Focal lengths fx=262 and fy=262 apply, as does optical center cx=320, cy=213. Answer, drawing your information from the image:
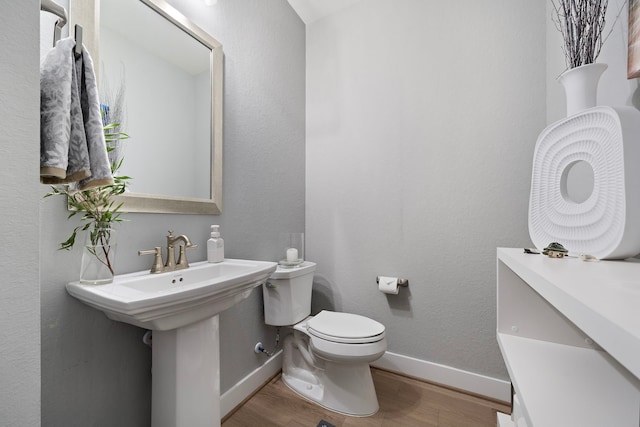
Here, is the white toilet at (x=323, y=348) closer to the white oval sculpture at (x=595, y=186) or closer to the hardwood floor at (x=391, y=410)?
the hardwood floor at (x=391, y=410)

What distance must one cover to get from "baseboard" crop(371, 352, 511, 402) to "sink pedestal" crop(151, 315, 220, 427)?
3.95ft

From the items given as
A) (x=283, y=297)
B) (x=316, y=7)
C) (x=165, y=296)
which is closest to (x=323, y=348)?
(x=283, y=297)

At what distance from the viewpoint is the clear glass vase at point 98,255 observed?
844mm

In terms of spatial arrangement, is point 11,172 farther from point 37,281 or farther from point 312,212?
point 312,212

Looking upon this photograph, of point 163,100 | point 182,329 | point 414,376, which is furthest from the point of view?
point 414,376

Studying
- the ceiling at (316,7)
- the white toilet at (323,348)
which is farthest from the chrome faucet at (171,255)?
the ceiling at (316,7)

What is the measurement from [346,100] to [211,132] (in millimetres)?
1064

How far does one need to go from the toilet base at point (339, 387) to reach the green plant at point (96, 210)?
46.4 inches

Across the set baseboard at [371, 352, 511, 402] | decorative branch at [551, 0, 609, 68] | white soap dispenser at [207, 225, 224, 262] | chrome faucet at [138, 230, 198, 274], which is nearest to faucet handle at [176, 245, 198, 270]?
chrome faucet at [138, 230, 198, 274]

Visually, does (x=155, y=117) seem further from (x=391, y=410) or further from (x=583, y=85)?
(x=391, y=410)

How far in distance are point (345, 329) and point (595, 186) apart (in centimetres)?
117

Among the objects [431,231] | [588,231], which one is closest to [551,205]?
[588,231]

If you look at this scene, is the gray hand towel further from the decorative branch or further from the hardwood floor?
the decorative branch

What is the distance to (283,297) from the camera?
156 centimetres
